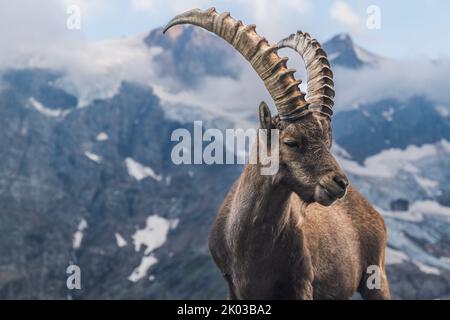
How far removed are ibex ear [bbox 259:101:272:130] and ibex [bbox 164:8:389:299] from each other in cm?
2

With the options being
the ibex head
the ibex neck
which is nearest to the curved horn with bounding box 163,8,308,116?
the ibex head

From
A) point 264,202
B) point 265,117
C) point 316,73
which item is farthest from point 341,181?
point 316,73

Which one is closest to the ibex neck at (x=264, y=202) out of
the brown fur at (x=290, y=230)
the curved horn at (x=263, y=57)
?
the brown fur at (x=290, y=230)

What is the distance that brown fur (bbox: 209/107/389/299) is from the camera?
11961 millimetres

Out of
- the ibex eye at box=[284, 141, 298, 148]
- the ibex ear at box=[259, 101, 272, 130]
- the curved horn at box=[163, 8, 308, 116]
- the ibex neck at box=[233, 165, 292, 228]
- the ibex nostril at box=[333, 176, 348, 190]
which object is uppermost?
the curved horn at box=[163, 8, 308, 116]

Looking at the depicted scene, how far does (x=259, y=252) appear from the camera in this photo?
12.8 meters

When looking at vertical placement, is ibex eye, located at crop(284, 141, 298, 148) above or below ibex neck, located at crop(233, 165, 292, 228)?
above

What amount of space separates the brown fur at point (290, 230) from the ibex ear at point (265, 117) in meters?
0.02

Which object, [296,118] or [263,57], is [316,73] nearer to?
[263,57]

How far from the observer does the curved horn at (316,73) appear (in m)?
13.2

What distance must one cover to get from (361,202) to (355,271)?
210 cm

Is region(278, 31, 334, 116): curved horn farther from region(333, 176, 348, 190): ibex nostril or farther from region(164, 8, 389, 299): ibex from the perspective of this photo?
region(333, 176, 348, 190): ibex nostril
